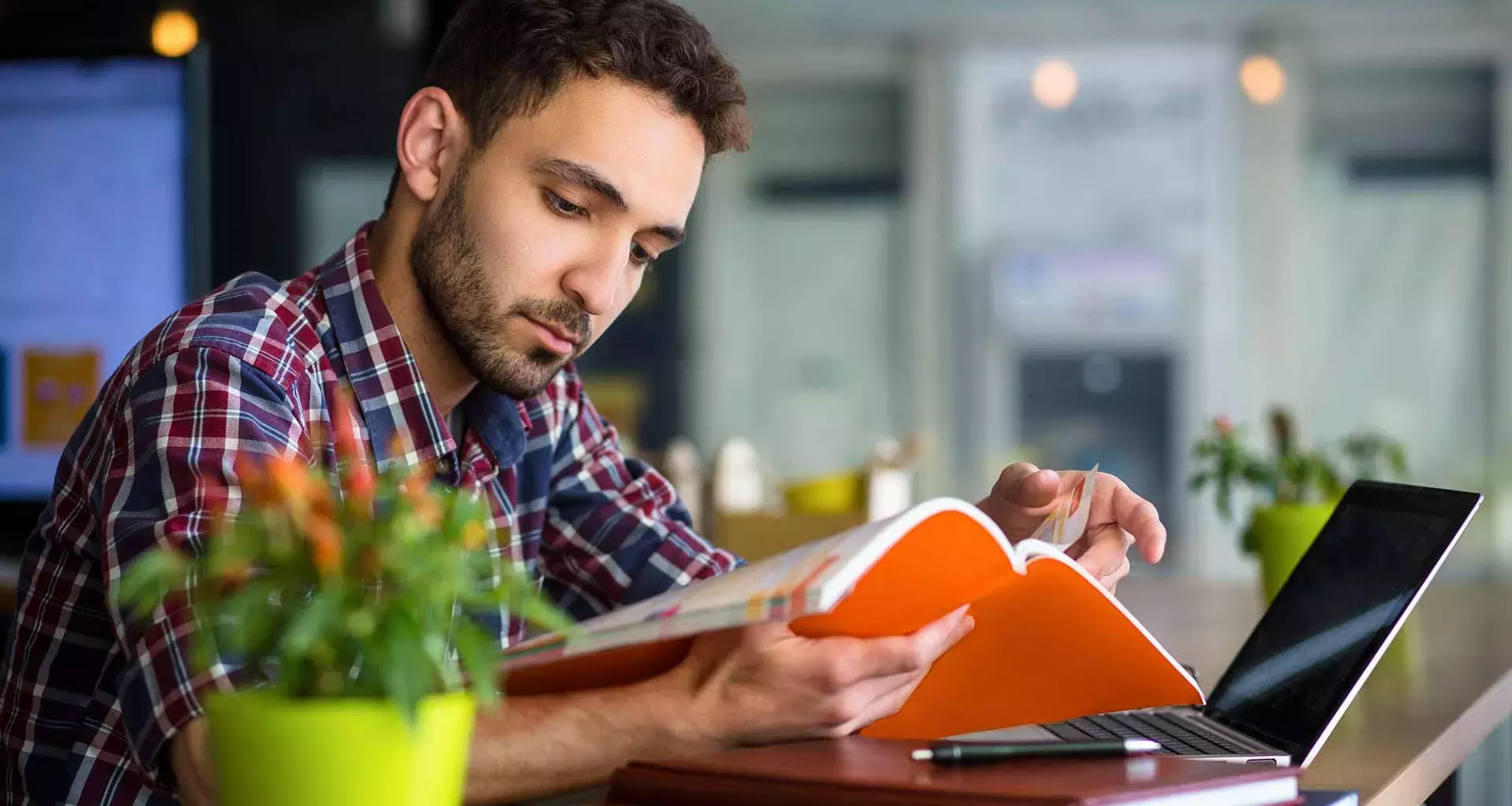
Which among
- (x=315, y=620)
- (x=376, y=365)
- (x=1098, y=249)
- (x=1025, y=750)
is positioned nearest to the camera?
(x=315, y=620)

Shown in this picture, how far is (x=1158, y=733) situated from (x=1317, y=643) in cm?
14

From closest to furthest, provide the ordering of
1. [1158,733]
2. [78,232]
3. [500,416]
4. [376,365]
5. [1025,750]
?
[1025,750] → [1158,733] → [376,365] → [500,416] → [78,232]

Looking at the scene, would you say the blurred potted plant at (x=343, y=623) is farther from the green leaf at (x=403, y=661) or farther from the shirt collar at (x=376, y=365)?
the shirt collar at (x=376, y=365)

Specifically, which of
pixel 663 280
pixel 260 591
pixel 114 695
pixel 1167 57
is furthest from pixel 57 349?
pixel 1167 57

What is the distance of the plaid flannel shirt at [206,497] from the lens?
32.6 inches

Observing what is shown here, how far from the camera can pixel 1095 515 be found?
115 cm

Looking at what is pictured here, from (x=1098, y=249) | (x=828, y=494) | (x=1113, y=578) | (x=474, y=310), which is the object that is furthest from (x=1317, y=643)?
(x=1098, y=249)

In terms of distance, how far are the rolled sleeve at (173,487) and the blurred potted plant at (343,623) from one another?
0.56 feet

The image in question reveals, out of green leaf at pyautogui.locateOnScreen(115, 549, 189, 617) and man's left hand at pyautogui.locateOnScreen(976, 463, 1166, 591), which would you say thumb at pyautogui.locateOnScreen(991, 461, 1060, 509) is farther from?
green leaf at pyautogui.locateOnScreen(115, 549, 189, 617)

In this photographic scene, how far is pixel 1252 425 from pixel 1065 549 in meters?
4.80

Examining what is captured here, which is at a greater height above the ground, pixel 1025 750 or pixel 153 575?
pixel 153 575

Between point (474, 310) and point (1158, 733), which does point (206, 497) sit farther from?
point (1158, 733)

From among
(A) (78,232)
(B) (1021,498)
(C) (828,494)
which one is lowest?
(C) (828,494)

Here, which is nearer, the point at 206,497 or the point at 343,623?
the point at 343,623
